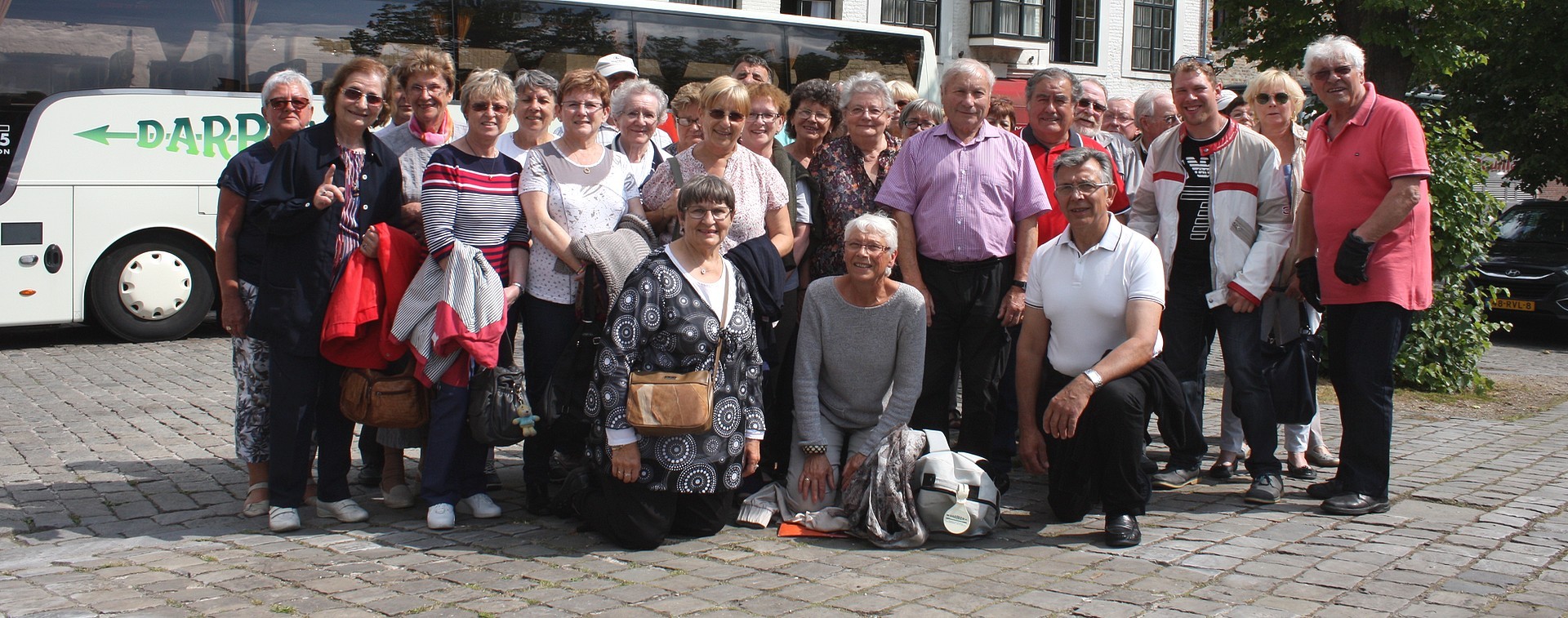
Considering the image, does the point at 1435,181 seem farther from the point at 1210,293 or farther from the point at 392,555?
the point at 392,555

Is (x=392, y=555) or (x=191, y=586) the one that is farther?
(x=392, y=555)

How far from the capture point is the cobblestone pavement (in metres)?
4.29

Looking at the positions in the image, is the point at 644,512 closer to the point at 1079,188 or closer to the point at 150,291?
the point at 1079,188

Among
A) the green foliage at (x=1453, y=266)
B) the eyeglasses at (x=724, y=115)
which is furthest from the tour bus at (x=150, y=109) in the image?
the green foliage at (x=1453, y=266)

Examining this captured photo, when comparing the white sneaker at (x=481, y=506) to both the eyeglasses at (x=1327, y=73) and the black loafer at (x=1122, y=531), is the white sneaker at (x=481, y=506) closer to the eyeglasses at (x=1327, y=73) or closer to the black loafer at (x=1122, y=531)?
the black loafer at (x=1122, y=531)

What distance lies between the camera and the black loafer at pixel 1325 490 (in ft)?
18.5

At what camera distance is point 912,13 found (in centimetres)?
3031

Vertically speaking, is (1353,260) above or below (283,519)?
above

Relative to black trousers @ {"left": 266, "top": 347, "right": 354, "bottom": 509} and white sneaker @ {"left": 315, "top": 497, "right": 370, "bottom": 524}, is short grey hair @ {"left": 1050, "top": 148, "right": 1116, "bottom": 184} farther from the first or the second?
white sneaker @ {"left": 315, "top": 497, "right": 370, "bottom": 524}

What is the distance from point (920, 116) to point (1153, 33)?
2870 cm

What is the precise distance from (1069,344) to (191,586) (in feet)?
→ 11.1

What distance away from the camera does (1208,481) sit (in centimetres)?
623

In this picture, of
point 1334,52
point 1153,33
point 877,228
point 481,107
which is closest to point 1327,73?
point 1334,52

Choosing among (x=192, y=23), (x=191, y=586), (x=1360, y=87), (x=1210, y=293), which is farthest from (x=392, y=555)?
(x=192, y=23)
